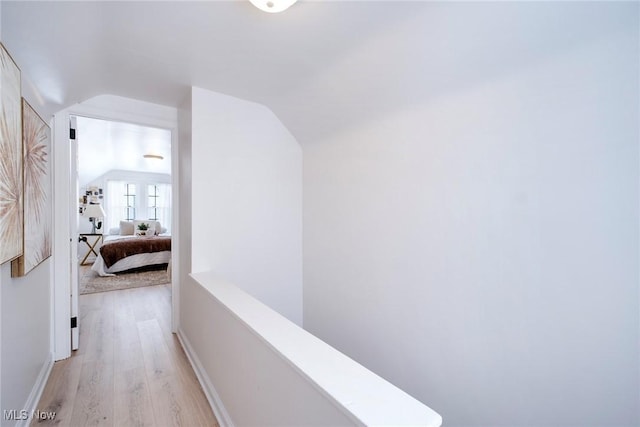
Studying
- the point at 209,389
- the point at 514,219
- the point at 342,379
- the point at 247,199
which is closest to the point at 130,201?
the point at 247,199

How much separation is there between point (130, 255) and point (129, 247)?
15cm

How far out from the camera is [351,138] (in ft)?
6.94

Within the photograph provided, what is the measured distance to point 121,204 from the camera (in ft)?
23.0

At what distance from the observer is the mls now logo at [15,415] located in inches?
49.9

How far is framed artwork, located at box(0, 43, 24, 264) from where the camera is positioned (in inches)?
39.6

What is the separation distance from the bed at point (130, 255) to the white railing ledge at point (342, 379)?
4726mm

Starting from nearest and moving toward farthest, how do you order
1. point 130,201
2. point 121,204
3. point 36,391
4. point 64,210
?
point 36,391
point 64,210
point 121,204
point 130,201

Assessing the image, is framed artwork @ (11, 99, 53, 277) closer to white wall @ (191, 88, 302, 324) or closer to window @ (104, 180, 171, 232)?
white wall @ (191, 88, 302, 324)

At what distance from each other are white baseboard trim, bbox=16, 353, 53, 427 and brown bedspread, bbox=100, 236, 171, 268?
3097 millimetres

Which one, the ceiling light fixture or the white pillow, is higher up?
the ceiling light fixture

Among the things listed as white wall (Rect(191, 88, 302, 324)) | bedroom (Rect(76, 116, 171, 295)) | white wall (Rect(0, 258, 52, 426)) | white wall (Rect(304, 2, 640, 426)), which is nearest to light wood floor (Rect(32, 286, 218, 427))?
white wall (Rect(0, 258, 52, 426))

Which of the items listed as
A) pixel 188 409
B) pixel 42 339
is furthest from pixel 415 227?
pixel 42 339

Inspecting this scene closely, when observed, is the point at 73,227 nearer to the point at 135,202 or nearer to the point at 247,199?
the point at 247,199

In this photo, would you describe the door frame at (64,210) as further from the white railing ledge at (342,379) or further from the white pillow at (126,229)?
the white pillow at (126,229)
